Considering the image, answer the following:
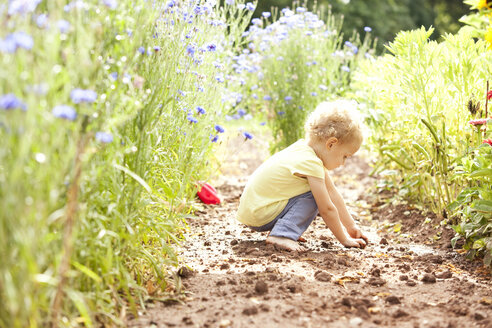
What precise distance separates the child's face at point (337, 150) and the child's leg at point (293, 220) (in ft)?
0.76

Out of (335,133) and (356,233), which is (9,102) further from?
(356,233)

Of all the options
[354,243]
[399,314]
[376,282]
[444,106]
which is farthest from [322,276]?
[444,106]

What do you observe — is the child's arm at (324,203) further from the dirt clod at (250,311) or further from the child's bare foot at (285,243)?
the dirt clod at (250,311)

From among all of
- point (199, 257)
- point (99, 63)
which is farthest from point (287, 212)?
point (99, 63)

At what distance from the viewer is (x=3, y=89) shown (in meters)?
1.42

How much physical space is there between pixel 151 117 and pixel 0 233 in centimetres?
91

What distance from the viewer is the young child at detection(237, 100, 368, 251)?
3.19 meters

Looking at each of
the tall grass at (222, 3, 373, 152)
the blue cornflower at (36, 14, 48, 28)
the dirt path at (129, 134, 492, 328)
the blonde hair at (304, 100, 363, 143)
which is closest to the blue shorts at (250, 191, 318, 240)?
the dirt path at (129, 134, 492, 328)

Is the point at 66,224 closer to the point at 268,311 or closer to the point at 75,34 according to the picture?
the point at 75,34

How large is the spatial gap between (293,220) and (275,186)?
9.2 inches

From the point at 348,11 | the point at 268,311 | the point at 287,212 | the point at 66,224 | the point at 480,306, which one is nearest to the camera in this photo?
the point at 66,224

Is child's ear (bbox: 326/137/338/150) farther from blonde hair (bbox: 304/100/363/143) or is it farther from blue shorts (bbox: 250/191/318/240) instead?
blue shorts (bbox: 250/191/318/240)

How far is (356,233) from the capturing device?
3.46 m

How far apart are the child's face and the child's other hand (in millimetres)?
448
